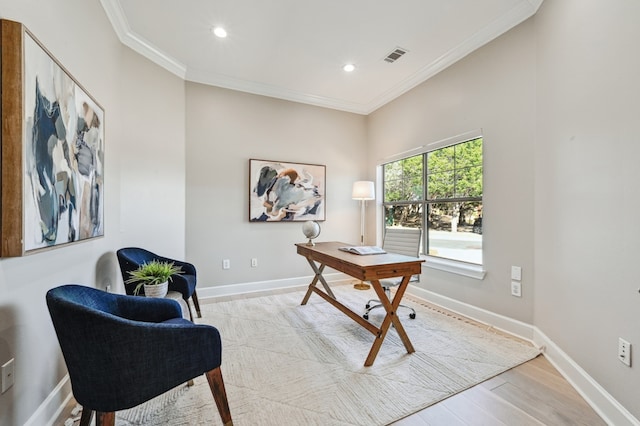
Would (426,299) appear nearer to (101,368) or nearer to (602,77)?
(602,77)

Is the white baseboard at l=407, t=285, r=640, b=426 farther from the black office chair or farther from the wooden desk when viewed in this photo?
the wooden desk

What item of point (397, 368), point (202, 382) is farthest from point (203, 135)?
Result: point (397, 368)

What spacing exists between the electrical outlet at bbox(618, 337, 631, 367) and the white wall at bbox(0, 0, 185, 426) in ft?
9.62

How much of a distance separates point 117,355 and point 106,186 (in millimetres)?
1725

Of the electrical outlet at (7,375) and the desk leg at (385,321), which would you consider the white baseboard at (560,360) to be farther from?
the electrical outlet at (7,375)

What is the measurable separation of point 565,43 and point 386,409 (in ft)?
9.16

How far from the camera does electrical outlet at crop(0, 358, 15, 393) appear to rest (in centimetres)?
112

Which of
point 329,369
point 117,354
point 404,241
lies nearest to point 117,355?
point 117,354

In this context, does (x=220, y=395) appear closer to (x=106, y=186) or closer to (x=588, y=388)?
(x=106, y=186)

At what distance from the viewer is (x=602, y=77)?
62.5 inches

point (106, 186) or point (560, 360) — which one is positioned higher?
point (106, 186)

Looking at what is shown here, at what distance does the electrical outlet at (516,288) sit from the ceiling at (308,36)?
7.82 ft

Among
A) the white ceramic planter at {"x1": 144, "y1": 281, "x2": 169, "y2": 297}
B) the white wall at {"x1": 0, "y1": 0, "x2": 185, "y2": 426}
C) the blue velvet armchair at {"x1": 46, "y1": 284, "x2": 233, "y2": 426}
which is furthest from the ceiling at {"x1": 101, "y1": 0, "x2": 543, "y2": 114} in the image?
the blue velvet armchair at {"x1": 46, "y1": 284, "x2": 233, "y2": 426}

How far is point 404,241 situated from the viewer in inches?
115
